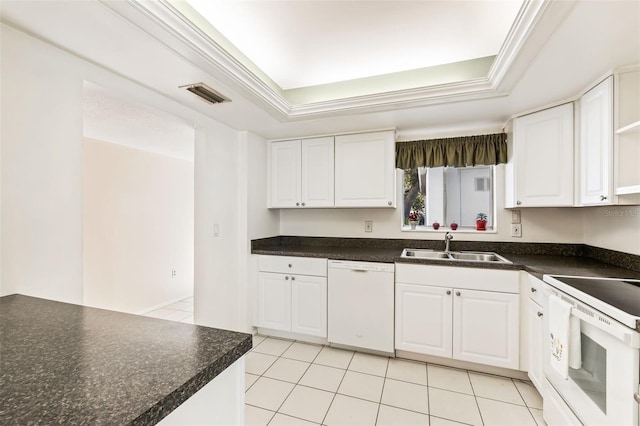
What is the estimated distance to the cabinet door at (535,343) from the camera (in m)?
1.85

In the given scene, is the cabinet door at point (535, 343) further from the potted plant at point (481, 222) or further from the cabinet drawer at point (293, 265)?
the cabinet drawer at point (293, 265)

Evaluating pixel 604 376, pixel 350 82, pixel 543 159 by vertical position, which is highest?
pixel 350 82

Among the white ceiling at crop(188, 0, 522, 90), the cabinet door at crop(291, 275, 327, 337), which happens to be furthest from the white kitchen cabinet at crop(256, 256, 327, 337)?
the white ceiling at crop(188, 0, 522, 90)

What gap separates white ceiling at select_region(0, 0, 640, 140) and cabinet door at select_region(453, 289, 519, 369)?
147cm

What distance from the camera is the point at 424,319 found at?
7.73 feet

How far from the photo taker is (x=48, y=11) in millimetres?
1215

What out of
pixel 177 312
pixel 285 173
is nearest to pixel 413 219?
pixel 285 173

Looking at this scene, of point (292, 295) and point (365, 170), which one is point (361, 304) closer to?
point (292, 295)

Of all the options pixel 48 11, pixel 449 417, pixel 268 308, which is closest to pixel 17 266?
pixel 48 11

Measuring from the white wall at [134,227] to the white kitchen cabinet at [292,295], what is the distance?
75.0 inches

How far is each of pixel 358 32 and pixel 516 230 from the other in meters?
2.23

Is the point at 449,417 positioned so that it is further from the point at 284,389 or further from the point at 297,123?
the point at 297,123

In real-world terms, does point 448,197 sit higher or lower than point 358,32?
lower

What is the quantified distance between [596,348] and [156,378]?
1786 mm
